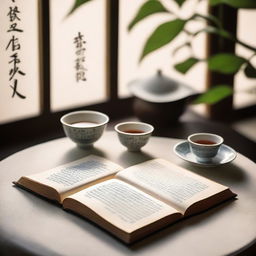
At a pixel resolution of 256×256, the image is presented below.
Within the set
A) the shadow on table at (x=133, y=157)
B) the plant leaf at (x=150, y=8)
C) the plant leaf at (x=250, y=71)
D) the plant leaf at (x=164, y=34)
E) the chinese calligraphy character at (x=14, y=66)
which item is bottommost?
the shadow on table at (x=133, y=157)

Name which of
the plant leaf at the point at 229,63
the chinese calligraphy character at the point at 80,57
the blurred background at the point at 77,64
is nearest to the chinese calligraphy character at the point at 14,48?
the blurred background at the point at 77,64

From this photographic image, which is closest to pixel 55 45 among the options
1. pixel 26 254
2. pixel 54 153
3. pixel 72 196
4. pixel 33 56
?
pixel 33 56

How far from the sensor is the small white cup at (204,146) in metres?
1.72

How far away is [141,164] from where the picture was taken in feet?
5.56

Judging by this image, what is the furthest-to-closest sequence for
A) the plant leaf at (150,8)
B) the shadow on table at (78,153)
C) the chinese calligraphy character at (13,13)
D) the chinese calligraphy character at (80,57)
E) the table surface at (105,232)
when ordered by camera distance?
the chinese calligraphy character at (80,57) < the chinese calligraphy character at (13,13) < the shadow on table at (78,153) < the plant leaf at (150,8) < the table surface at (105,232)

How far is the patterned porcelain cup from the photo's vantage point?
1.80 m

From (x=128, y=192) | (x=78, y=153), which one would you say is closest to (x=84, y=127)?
(x=78, y=153)

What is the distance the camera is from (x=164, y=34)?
169 cm

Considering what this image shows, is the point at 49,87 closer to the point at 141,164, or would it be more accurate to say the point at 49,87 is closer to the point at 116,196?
the point at 141,164

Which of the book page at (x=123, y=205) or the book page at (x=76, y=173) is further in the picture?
the book page at (x=76, y=173)

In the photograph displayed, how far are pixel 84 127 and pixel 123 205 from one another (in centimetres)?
44

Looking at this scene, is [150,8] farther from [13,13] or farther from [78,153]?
[13,13]

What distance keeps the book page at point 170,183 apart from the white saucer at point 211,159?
0.09 m

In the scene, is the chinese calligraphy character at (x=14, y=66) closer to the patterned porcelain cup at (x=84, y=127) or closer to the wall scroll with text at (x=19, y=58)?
the wall scroll with text at (x=19, y=58)
